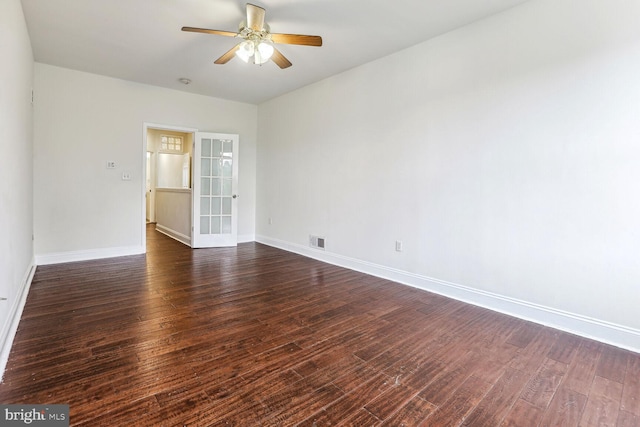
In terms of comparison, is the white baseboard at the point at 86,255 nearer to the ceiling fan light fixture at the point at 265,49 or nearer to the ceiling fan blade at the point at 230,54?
the ceiling fan blade at the point at 230,54

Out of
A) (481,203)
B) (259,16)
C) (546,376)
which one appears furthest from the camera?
(481,203)

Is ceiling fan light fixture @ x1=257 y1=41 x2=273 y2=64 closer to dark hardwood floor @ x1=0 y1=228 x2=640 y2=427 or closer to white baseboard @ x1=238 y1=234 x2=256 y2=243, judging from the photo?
dark hardwood floor @ x1=0 y1=228 x2=640 y2=427

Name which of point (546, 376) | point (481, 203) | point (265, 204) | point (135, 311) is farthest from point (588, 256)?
point (265, 204)

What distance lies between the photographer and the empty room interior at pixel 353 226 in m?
1.75

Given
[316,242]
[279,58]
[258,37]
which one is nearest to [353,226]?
[316,242]

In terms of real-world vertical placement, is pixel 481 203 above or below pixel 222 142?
below

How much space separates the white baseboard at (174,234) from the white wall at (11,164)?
2.85 metres

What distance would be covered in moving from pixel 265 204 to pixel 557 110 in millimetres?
4600

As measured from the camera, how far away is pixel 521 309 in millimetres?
2744

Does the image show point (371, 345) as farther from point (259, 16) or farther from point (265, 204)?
point (265, 204)

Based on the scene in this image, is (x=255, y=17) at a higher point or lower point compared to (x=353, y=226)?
higher

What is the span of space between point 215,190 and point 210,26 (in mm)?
3073

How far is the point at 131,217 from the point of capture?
4867 millimetres

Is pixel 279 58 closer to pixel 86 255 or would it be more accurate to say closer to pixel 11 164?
pixel 11 164
